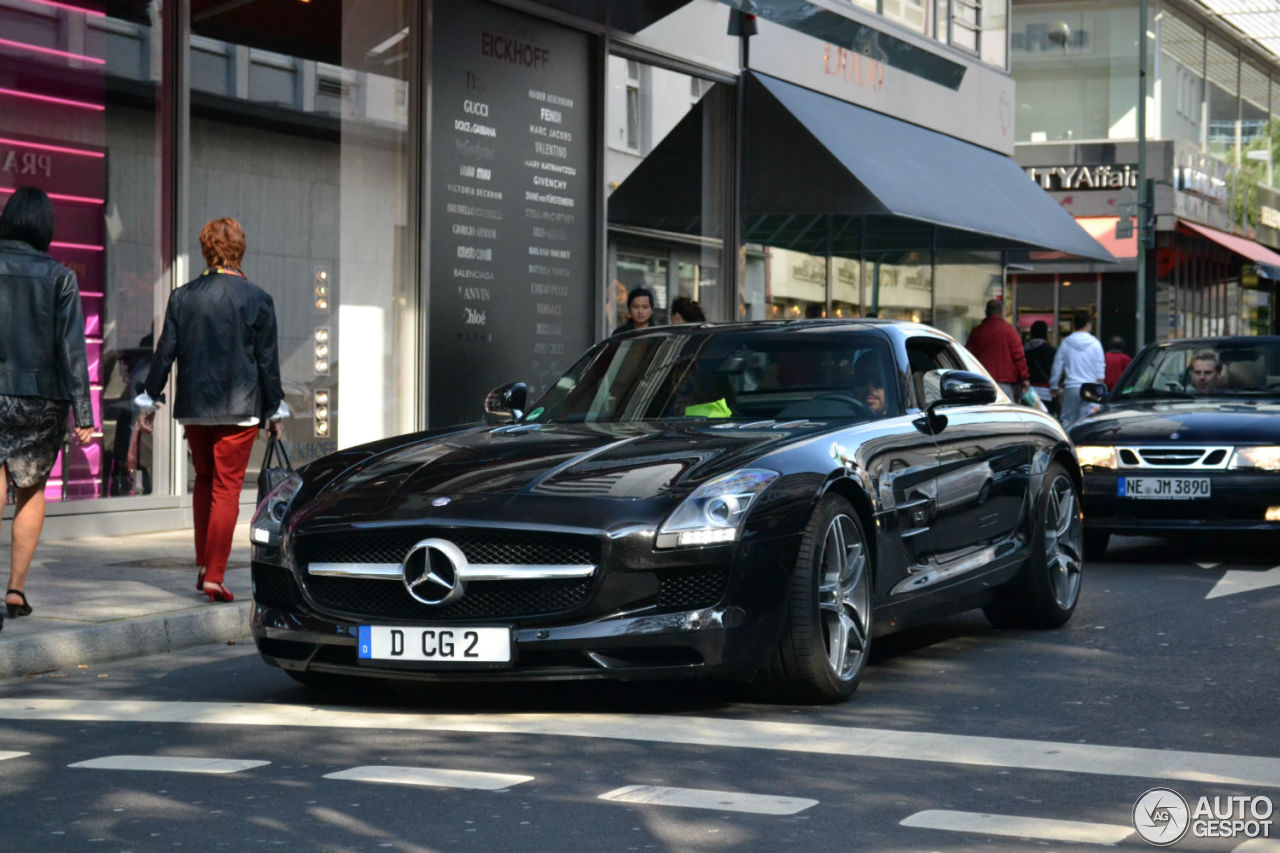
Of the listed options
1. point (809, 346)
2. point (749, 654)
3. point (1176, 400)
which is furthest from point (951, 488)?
point (1176, 400)

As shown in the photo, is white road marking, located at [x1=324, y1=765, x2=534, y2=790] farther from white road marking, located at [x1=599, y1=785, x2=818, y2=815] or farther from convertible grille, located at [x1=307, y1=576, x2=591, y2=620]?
convertible grille, located at [x1=307, y1=576, x2=591, y2=620]

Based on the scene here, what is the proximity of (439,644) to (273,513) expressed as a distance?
100 cm

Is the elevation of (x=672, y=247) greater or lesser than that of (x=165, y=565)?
greater

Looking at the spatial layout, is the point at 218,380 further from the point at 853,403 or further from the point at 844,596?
the point at 844,596

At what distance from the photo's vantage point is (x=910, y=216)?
18297mm

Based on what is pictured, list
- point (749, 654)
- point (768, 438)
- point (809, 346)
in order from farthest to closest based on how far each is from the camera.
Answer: point (809, 346), point (768, 438), point (749, 654)

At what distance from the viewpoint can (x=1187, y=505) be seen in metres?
11.5

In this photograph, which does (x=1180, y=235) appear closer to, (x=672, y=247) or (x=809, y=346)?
(x=672, y=247)

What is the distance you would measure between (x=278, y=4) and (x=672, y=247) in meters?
5.87

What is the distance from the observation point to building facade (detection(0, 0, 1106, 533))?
12008 mm

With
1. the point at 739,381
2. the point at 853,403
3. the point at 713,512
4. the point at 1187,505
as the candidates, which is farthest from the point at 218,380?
the point at 1187,505

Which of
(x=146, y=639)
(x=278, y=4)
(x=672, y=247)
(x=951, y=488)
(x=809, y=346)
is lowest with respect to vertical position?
(x=146, y=639)
